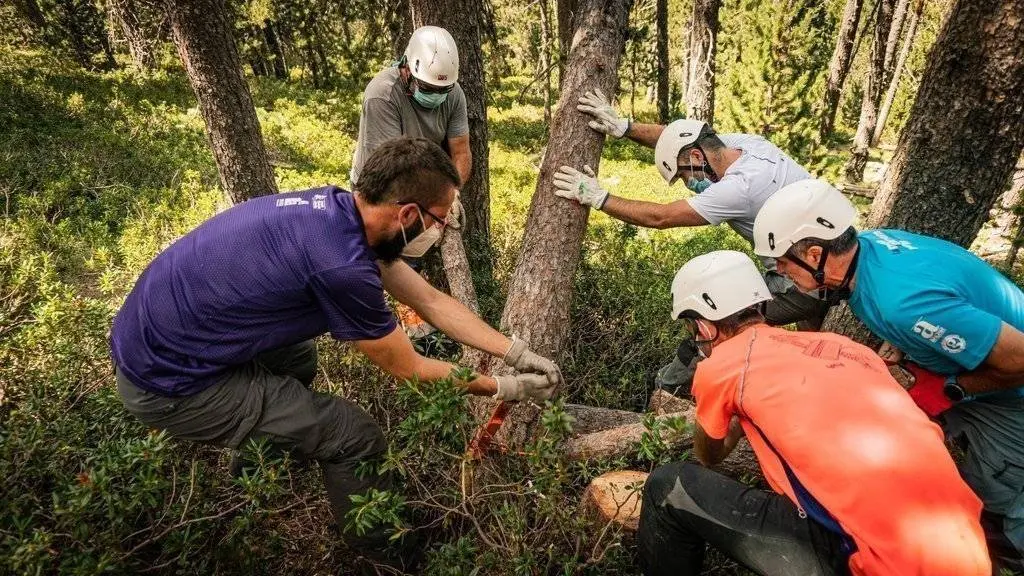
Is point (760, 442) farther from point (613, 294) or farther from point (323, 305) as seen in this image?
point (613, 294)

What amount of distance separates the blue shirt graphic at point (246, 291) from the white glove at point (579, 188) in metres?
1.46

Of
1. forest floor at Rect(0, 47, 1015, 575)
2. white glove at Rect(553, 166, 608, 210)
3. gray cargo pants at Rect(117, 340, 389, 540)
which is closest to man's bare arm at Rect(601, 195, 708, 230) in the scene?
white glove at Rect(553, 166, 608, 210)

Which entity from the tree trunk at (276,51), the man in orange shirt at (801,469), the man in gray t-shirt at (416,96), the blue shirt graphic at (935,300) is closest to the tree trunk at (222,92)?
the man in gray t-shirt at (416,96)

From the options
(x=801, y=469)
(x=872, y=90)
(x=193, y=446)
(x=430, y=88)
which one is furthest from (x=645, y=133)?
(x=872, y=90)

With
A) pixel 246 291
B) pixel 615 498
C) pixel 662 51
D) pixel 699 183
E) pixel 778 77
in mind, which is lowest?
pixel 615 498

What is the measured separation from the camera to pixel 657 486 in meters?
2.35

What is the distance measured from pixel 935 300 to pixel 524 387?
182 centimetres

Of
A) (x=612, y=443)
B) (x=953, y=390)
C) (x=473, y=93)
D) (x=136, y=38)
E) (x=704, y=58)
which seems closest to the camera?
(x=953, y=390)

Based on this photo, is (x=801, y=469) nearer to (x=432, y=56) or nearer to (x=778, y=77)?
(x=432, y=56)

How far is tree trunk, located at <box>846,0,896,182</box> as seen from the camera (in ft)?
45.1

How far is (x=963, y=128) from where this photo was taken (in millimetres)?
3146

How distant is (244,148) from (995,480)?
631cm

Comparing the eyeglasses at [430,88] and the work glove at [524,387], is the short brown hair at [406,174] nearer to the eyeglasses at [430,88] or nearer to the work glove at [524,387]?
the work glove at [524,387]

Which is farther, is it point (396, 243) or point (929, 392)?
point (929, 392)
